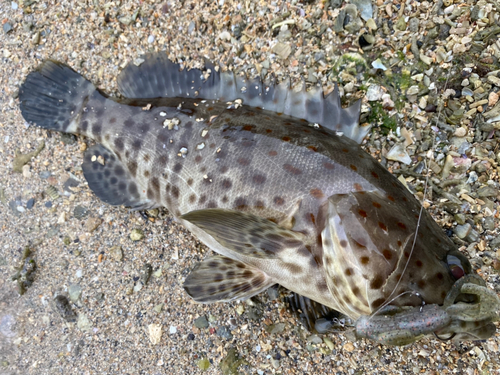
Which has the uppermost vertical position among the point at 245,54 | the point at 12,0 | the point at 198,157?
the point at 12,0

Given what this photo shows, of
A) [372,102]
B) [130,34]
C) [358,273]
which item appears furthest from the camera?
[130,34]

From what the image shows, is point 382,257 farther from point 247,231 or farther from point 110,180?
point 110,180

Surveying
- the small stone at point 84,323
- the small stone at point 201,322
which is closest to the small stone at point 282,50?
the small stone at point 201,322

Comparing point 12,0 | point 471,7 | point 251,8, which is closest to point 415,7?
point 471,7

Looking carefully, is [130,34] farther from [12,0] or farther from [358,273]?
[358,273]

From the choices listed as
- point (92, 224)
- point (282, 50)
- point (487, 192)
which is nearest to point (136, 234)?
point (92, 224)

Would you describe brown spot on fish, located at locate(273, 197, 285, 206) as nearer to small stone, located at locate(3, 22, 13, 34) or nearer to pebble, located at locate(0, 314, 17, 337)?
pebble, located at locate(0, 314, 17, 337)

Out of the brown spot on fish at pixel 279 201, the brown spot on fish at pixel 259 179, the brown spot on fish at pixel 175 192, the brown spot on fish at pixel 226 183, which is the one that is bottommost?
the brown spot on fish at pixel 175 192

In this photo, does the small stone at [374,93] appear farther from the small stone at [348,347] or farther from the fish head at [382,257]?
the small stone at [348,347]
